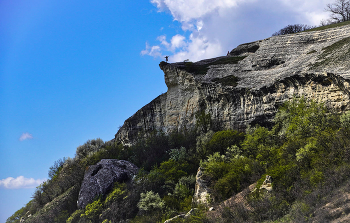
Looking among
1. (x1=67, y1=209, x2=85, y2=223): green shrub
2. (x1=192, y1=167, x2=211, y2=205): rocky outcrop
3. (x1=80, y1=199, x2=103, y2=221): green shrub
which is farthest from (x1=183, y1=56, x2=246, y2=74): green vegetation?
(x1=67, y1=209, x2=85, y2=223): green shrub

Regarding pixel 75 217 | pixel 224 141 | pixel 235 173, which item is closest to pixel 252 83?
pixel 224 141

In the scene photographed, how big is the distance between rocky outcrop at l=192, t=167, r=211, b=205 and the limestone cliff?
473 inches

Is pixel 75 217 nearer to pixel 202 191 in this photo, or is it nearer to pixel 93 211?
pixel 93 211

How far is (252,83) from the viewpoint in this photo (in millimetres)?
34156

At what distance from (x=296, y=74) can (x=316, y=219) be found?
20.8 meters

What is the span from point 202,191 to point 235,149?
24.7ft

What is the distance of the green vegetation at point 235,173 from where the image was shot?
15.0 meters

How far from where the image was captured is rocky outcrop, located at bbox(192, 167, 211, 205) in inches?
829

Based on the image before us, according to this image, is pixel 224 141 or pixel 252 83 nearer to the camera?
pixel 224 141

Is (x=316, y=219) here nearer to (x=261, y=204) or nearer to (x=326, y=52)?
(x=261, y=204)

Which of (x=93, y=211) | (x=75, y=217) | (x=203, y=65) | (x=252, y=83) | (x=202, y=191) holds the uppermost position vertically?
(x=203, y=65)

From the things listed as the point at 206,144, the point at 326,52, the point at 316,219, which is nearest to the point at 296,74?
the point at 326,52

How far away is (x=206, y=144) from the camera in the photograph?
3184cm

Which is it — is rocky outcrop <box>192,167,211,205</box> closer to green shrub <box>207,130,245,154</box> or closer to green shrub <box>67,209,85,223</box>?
green shrub <box>207,130,245,154</box>
